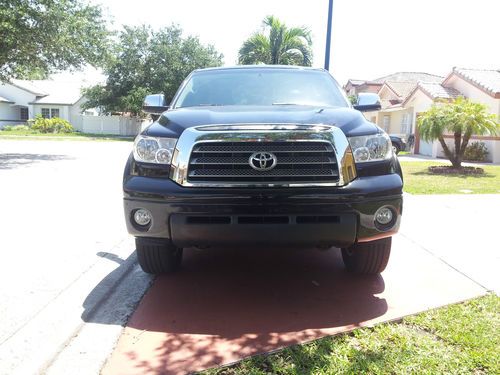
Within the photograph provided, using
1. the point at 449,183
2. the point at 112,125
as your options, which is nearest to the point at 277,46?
the point at 449,183

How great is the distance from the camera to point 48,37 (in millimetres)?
15469

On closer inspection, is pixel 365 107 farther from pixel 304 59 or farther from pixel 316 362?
pixel 304 59

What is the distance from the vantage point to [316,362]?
2816mm

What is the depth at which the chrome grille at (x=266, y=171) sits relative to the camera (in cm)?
337

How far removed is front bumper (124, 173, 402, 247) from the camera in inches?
130

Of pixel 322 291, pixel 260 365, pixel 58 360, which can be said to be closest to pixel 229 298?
pixel 322 291

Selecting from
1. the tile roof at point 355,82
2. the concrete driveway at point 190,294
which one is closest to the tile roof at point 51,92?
the tile roof at point 355,82

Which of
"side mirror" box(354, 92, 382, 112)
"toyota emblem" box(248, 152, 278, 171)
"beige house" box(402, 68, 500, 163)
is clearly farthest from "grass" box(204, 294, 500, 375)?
"beige house" box(402, 68, 500, 163)

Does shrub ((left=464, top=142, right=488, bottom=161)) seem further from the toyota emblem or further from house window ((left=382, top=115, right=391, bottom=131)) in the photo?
the toyota emblem

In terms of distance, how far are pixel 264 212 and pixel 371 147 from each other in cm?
96

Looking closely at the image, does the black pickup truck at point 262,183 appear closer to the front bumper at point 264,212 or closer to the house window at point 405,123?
the front bumper at point 264,212

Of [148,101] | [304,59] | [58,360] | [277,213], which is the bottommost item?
[58,360]

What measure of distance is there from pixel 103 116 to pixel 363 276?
140 feet

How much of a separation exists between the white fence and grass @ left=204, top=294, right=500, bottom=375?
4103cm
